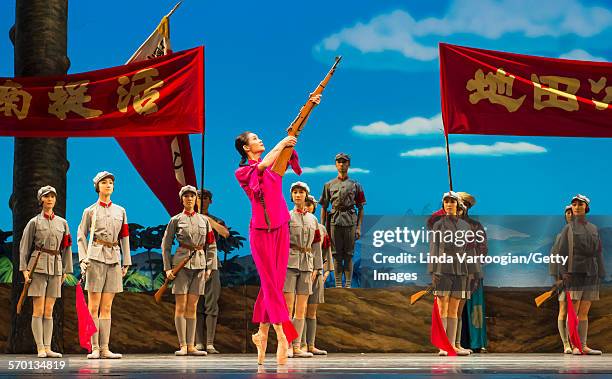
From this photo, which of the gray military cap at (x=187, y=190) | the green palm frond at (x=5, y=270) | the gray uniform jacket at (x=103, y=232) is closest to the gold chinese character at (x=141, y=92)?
the gray military cap at (x=187, y=190)

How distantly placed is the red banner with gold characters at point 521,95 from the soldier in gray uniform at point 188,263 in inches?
103

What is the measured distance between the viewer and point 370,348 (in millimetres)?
11297

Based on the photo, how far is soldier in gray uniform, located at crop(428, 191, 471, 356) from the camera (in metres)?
10.4

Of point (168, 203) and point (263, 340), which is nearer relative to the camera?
point (263, 340)

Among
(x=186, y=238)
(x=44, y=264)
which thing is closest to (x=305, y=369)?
(x=186, y=238)

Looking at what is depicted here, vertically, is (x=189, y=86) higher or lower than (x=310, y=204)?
higher

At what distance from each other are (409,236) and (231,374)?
4.69 m

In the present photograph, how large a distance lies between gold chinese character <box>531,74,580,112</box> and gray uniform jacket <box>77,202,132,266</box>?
163 inches

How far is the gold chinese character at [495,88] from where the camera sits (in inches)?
406

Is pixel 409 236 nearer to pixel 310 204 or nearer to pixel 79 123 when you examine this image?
pixel 310 204

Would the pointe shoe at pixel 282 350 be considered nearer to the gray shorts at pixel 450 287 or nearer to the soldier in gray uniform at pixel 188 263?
the soldier in gray uniform at pixel 188 263

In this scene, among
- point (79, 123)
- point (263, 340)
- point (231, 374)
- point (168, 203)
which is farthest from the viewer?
point (168, 203)

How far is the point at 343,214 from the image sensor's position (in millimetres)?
11938

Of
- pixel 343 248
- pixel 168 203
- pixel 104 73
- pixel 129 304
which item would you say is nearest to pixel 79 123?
pixel 104 73
